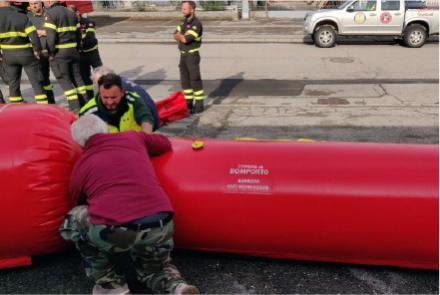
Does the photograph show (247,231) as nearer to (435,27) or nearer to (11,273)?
(11,273)

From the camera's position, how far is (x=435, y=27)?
13.9m

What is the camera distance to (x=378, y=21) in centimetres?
1395

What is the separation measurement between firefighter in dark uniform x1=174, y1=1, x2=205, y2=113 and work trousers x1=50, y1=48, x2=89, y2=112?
159cm

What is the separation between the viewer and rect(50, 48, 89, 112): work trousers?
701 cm

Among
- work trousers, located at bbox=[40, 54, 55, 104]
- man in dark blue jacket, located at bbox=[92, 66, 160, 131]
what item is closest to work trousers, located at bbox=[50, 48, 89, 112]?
work trousers, located at bbox=[40, 54, 55, 104]

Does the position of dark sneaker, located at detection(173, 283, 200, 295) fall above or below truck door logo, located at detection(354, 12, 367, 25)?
below

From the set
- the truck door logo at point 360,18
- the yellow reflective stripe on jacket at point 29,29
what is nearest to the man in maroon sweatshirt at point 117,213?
the yellow reflective stripe on jacket at point 29,29

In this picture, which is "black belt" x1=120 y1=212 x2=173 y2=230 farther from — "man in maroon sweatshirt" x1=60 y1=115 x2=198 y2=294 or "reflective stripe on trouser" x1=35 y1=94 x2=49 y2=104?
"reflective stripe on trouser" x1=35 y1=94 x2=49 y2=104

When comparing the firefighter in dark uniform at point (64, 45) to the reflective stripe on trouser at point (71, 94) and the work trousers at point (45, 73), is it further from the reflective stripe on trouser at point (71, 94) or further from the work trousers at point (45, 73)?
the work trousers at point (45, 73)

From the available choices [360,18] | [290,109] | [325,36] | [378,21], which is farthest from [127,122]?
[378,21]

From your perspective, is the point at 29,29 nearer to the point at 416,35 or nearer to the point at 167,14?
the point at 416,35

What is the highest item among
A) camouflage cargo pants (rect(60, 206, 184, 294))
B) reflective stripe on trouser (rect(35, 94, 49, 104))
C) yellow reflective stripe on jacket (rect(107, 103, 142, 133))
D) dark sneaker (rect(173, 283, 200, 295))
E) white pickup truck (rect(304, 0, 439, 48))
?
white pickup truck (rect(304, 0, 439, 48))

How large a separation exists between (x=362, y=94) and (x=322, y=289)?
5950 mm

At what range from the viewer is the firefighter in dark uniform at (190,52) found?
704cm
